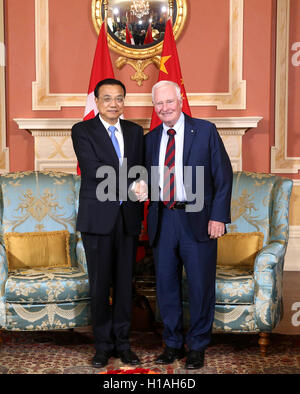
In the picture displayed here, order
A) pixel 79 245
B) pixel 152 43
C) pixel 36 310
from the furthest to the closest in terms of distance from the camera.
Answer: pixel 152 43, pixel 79 245, pixel 36 310

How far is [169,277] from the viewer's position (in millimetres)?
2729

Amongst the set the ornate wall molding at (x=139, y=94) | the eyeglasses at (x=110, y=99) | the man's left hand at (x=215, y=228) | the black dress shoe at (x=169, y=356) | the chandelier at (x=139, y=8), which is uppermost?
the chandelier at (x=139, y=8)

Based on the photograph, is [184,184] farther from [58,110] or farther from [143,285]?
[58,110]

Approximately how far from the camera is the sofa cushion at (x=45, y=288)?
2.88 metres

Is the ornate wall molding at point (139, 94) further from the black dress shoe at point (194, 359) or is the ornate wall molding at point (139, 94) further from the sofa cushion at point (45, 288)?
the black dress shoe at point (194, 359)

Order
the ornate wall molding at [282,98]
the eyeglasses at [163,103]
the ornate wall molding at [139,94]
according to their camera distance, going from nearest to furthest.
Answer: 1. the eyeglasses at [163,103]
2. the ornate wall molding at [139,94]
3. the ornate wall molding at [282,98]

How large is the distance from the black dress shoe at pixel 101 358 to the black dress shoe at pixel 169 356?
0.27 m

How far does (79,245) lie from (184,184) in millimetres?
1029

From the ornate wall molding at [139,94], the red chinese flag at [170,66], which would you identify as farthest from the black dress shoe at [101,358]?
the ornate wall molding at [139,94]

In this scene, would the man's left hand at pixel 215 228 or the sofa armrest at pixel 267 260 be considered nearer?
the man's left hand at pixel 215 228

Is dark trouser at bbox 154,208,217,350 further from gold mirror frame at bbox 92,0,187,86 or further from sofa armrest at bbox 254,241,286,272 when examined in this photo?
gold mirror frame at bbox 92,0,187,86

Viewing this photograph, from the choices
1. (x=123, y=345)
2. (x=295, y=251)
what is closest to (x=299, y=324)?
(x=123, y=345)

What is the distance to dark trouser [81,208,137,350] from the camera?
266 centimetres

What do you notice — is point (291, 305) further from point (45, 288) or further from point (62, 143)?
point (62, 143)
